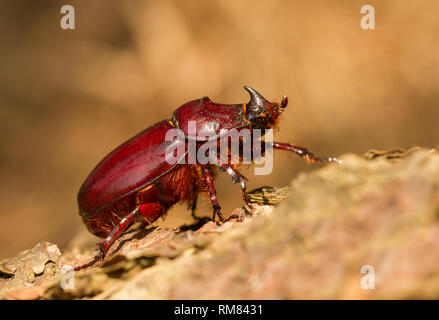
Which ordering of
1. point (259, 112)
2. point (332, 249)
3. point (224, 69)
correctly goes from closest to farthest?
point (332, 249) → point (259, 112) → point (224, 69)

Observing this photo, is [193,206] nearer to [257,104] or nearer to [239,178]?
[239,178]

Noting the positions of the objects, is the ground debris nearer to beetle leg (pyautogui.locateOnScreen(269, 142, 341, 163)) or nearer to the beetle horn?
beetle leg (pyautogui.locateOnScreen(269, 142, 341, 163))

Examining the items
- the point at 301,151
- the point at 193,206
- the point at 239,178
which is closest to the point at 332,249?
the point at 239,178

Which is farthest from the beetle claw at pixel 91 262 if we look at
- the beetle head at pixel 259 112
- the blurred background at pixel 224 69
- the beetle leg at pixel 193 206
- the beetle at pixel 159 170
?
the blurred background at pixel 224 69

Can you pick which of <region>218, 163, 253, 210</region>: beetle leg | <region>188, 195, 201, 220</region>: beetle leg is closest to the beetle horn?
<region>218, 163, 253, 210</region>: beetle leg

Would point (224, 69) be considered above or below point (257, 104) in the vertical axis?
above

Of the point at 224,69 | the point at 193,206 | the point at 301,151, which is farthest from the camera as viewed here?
the point at 224,69

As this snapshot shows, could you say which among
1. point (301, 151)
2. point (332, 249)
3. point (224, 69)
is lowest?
point (332, 249)

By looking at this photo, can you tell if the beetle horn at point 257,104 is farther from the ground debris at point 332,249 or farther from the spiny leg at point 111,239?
the ground debris at point 332,249
